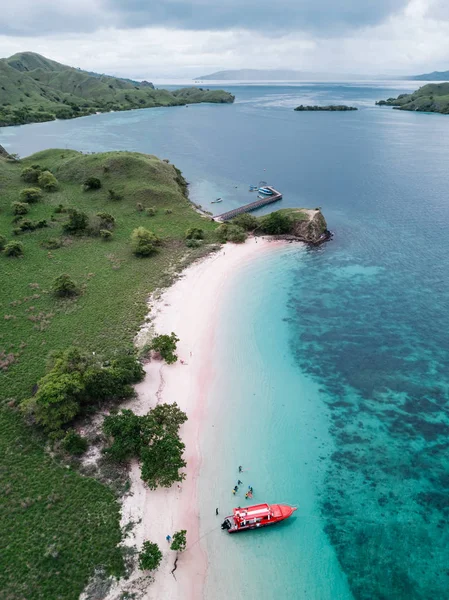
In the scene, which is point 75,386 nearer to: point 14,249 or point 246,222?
point 14,249

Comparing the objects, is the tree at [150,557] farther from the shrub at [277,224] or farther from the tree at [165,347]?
the shrub at [277,224]

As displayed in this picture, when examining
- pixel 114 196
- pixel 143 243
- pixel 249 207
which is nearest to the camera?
pixel 143 243

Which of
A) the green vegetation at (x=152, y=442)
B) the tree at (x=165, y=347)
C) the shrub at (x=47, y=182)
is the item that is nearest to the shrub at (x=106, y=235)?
the shrub at (x=47, y=182)

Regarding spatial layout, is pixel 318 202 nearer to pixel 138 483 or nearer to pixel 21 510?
pixel 138 483

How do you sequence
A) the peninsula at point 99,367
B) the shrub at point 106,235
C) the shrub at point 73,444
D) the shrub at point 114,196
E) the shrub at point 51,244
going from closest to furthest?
the peninsula at point 99,367 < the shrub at point 73,444 < the shrub at point 51,244 < the shrub at point 106,235 < the shrub at point 114,196

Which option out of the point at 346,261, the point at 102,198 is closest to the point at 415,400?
the point at 346,261

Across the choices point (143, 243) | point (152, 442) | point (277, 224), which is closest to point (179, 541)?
point (152, 442)

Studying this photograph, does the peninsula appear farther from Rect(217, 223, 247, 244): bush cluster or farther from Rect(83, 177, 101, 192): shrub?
Rect(83, 177, 101, 192): shrub
